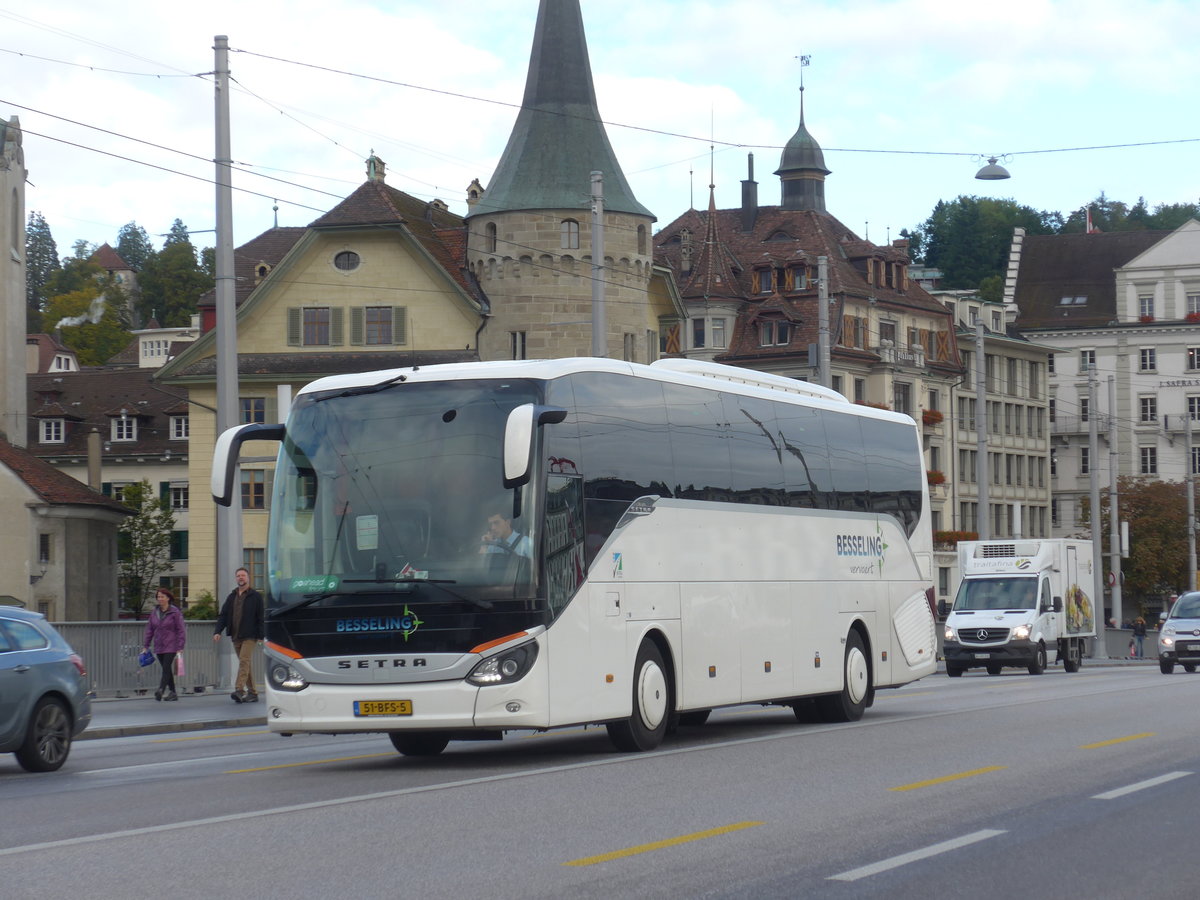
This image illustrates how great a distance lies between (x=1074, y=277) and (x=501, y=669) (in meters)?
102

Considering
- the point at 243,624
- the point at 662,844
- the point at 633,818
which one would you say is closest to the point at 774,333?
the point at 243,624

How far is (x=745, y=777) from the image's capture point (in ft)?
46.9

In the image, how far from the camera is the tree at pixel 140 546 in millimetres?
84062

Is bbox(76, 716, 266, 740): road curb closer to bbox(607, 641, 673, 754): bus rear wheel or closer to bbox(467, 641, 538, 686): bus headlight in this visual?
bbox(607, 641, 673, 754): bus rear wheel

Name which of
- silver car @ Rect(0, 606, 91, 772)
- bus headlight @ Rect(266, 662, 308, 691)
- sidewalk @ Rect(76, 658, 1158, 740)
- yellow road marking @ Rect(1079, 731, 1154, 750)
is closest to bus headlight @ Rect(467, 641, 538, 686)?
bus headlight @ Rect(266, 662, 308, 691)

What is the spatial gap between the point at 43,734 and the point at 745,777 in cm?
643

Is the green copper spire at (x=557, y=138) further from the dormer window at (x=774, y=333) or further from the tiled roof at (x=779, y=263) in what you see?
the dormer window at (x=774, y=333)

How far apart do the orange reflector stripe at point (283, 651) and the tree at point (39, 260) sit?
164 m

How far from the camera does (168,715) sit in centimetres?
A: 2531

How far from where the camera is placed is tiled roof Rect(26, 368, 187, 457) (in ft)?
307

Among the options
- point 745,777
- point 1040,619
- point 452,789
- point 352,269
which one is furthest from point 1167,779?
point 352,269

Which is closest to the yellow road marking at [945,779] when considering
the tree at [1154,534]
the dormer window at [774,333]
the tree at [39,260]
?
the dormer window at [774,333]

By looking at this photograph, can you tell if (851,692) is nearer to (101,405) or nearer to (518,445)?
(518,445)

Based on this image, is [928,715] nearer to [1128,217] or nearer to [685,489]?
[685,489]
